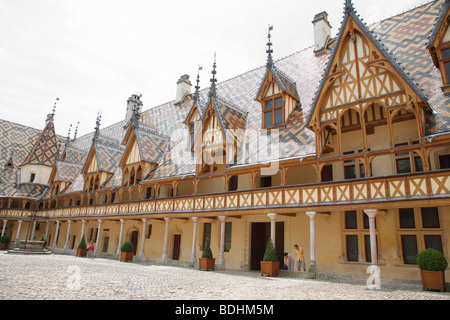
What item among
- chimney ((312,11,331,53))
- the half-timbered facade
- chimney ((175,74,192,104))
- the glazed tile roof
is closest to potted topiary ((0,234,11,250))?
the half-timbered facade

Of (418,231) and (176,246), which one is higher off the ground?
(418,231)

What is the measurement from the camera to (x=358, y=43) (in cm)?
1445

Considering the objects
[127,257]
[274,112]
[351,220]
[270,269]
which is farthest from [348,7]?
[127,257]

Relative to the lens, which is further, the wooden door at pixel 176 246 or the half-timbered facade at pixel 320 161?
the wooden door at pixel 176 246

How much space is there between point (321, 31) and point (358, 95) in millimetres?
10048

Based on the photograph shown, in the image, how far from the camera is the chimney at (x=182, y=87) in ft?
103

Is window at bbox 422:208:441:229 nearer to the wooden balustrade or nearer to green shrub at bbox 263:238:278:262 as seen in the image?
the wooden balustrade

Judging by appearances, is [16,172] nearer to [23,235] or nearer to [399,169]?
[23,235]

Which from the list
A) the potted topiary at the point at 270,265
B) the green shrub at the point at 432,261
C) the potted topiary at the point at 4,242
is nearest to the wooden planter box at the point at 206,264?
the potted topiary at the point at 270,265

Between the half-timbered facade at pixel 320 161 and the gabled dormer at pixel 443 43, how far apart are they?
46mm

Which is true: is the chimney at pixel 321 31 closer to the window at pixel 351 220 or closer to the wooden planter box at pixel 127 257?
the window at pixel 351 220

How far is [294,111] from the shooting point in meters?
18.2

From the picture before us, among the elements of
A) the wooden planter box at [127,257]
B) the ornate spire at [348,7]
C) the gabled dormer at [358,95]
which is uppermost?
the ornate spire at [348,7]

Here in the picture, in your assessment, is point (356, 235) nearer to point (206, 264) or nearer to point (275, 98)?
point (206, 264)
